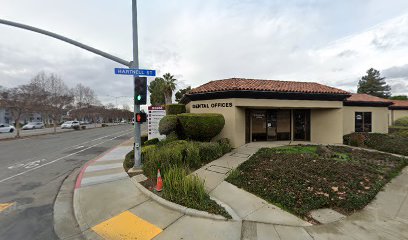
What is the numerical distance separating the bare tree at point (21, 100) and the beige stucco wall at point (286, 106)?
2407cm

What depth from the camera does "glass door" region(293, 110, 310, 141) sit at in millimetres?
15141

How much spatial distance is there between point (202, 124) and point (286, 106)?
20.1 feet

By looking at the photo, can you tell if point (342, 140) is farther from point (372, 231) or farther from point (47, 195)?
point (47, 195)

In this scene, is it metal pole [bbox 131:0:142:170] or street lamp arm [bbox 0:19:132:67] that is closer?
street lamp arm [bbox 0:19:132:67]

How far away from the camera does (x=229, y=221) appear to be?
4.32 metres

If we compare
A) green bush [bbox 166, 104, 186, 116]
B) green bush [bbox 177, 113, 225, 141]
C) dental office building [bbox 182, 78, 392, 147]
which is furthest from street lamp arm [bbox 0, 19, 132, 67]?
green bush [bbox 166, 104, 186, 116]

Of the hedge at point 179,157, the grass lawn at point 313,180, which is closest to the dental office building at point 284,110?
the hedge at point 179,157

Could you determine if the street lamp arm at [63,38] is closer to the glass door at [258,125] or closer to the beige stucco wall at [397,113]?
the glass door at [258,125]

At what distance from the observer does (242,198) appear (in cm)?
543

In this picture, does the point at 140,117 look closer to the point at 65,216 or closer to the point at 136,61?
the point at 136,61

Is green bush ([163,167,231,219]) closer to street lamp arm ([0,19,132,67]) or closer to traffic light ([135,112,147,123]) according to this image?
traffic light ([135,112,147,123])

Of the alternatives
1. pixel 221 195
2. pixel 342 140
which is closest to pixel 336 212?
pixel 221 195

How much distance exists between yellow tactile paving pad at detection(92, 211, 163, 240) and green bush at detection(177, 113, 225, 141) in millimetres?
6703

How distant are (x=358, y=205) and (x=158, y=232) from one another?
5.04 metres
